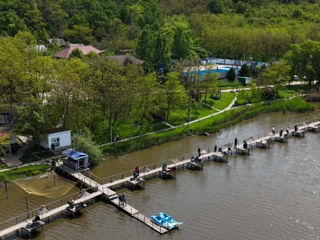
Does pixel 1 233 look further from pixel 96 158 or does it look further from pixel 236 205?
pixel 236 205

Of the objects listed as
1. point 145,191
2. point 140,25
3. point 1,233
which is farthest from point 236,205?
point 140,25

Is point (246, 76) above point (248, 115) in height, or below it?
above

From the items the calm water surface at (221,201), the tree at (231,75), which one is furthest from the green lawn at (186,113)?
the tree at (231,75)

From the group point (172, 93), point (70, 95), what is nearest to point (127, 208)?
point (70, 95)

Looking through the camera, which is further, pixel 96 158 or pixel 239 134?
pixel 239 134

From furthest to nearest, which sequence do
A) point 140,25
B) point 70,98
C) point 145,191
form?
point 140,25
point 70,98
point 145,191

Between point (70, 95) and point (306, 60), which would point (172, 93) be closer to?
point (70, 95)
